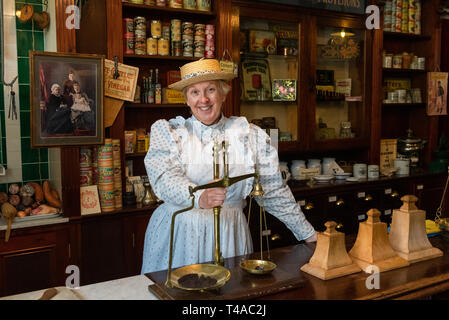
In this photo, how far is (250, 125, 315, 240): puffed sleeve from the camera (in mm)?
2225

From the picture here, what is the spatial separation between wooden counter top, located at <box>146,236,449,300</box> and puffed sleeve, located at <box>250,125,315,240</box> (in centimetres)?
40

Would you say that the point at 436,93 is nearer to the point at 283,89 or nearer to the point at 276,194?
the point at 283,89

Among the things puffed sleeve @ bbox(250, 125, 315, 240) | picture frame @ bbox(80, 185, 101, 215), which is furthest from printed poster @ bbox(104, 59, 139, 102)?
puffed sleeve @ bbox(250, 125, 315, 240)

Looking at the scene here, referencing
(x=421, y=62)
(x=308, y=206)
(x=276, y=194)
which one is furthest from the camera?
(x=421, y=62)

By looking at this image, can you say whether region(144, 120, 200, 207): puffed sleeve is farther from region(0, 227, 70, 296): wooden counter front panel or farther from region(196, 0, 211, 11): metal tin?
region(196, 0, 211, 11): metal tin

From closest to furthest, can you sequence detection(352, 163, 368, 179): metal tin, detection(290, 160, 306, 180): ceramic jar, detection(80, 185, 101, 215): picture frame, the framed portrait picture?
the framed portrait picture
detection(80, 185, 101, 215): picture frame
detection(290, 160, 306, 180): ceramic jar
detection(352, 163, 368, 179): metal tin

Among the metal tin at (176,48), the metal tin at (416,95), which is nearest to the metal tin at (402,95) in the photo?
the metal tin at (416,95)

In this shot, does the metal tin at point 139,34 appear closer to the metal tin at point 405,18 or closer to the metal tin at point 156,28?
the metal tin at point 156,28

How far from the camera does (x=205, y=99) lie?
87.7 inches

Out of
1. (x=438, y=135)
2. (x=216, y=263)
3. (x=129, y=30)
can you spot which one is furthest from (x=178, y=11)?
(x=438, y=135)

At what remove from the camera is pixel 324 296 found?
1.49 metres

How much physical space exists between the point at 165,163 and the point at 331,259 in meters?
0.93

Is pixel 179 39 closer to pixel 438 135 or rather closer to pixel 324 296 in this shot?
pixel 324 296

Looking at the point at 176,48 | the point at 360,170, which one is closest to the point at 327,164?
the point at 360,170
